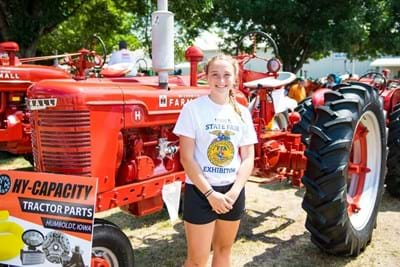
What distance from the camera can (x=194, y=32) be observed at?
717 inches

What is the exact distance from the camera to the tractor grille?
2.72 metres

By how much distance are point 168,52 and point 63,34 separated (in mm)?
18949

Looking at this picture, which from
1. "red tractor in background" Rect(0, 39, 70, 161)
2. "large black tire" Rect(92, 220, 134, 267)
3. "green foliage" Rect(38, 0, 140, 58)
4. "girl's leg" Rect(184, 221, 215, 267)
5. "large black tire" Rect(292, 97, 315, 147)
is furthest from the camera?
"green foliage" Rect(38, 0, 140, 58)

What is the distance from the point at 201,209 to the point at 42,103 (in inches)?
43.7

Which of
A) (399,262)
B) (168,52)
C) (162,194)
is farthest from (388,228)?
(168,52)

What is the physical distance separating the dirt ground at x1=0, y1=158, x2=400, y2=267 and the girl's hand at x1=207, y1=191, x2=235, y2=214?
1.39 meters

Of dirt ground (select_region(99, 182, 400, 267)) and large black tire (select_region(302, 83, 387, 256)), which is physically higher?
large black tire (select_region(302, 83, 387, 256))

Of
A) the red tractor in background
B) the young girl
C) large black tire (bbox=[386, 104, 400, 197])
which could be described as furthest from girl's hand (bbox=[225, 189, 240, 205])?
the red tractor in background

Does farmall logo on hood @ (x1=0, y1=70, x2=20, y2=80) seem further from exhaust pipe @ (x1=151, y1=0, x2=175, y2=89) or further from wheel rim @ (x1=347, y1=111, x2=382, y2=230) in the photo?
wheel rim @ (x1=347, y1=111, x2=382, y2=230)

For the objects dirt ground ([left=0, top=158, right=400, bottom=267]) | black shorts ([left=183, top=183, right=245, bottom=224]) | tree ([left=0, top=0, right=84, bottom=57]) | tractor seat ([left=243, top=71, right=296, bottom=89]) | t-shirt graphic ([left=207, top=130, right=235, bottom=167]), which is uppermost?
tree ([left=0, top=0, right=84, bottom=57])

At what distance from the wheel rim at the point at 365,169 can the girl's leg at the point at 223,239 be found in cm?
175

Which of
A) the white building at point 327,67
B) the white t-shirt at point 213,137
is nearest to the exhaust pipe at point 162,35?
the white t-shirt at point 213,137

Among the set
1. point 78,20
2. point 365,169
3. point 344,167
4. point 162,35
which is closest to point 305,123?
point 365,169

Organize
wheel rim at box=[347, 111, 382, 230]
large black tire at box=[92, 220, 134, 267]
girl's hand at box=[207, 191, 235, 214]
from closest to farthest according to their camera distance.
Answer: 1. girl's hand at box=[207, 191, 235, 214]
2. large black tire at box=[92, 220, 134, 267]
3. wheel rim at box=[347, 111, 382, 230]
